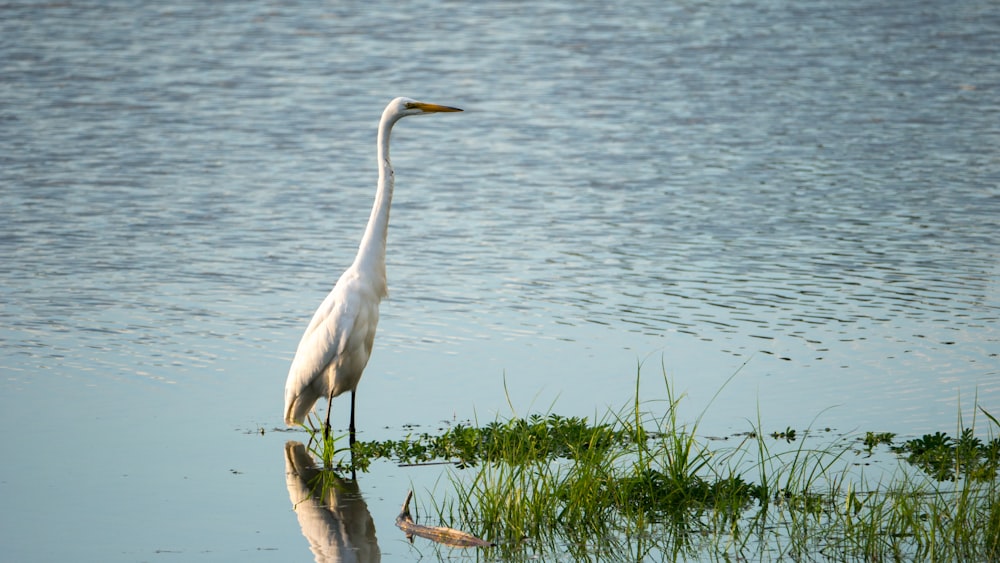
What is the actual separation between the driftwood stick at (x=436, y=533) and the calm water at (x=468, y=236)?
0.23 ft

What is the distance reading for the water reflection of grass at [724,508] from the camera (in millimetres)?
5445

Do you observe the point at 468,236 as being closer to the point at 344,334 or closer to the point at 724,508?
the point at 344,334

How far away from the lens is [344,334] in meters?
7.32

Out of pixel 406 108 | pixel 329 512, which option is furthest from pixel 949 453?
pixel 406 108

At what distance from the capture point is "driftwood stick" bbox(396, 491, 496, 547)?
5590 millimetres

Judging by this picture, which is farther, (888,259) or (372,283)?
(888,259)

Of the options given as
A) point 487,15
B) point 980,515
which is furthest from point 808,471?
point 487,15

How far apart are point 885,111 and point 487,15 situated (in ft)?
30.7

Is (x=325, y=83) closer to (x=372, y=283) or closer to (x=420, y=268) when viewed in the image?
(x=420, y=268)

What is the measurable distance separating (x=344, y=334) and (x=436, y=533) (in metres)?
1.82

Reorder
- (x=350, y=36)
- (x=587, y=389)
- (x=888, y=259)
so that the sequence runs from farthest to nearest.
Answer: (x=350, y=36) → (x=888, y=259) → (x=587, y=389)

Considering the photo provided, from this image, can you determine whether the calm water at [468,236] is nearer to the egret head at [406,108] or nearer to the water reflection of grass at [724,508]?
the water reflection of grass at [724,508]

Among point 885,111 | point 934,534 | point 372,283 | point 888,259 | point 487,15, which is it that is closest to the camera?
point 934,534

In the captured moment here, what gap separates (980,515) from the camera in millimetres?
5418
